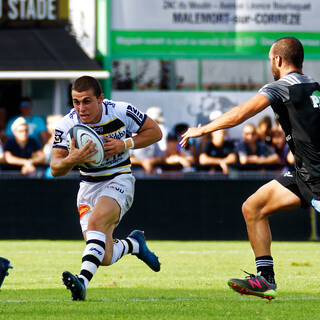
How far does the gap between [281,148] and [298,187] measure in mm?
8510

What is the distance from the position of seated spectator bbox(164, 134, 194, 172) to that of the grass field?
158 cm

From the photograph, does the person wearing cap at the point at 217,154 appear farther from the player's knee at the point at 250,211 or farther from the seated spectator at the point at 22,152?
the player's knee at the point at 250,211

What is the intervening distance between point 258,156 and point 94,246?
814 centimetres

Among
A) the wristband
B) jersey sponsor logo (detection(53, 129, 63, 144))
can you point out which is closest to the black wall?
the wristband

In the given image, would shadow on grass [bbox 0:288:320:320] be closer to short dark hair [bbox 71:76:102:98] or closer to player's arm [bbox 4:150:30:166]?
short dark hair [bbox 71:76:102:98]

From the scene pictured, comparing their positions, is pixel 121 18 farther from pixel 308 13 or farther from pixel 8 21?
pixel 308 13

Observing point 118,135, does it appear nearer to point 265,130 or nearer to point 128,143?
point 128,143

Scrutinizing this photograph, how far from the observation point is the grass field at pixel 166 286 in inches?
301

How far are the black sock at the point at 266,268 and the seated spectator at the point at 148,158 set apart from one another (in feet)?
25.2

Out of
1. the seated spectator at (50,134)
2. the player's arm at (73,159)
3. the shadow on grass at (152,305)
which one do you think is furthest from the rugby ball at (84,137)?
the seated spectator at (50,134)

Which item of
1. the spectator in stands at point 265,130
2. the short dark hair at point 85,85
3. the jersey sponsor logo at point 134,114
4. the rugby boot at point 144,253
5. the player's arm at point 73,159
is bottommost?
the rugby boot at point 144,253

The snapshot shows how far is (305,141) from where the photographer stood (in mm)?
7996

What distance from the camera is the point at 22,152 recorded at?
15945 mm

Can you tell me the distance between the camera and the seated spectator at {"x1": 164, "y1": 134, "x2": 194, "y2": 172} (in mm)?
16109
